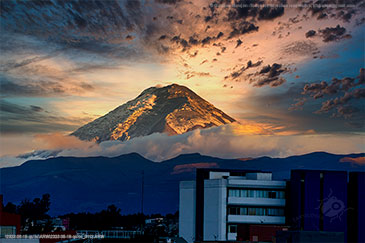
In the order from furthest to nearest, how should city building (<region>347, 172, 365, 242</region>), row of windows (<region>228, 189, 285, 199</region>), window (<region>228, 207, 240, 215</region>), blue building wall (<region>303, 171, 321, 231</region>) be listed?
window (<region>228, 207, 240, 215</region>)
row of windows (<region>228, 189, 285, 199</region>)
blue building wall (<region>303, 171, 321, 231</region>)
city building (<region>347, 172, 365, 242</region>)

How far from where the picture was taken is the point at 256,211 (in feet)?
348

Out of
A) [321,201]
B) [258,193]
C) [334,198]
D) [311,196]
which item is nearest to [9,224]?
[311,196]

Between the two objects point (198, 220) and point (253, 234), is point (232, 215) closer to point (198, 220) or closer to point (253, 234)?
point (198, 220)

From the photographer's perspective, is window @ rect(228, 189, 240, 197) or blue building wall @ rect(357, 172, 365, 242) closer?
blue building wall @ rect(357, 172, 365, 242)

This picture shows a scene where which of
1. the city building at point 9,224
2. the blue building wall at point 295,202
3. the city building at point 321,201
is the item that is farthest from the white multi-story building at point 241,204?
the city building at point 9,224

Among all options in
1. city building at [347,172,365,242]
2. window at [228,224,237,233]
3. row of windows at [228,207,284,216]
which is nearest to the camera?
city building at [347,172,365,242]

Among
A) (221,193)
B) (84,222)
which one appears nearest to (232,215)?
(221,193)

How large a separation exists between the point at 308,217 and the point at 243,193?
1212 centimetres

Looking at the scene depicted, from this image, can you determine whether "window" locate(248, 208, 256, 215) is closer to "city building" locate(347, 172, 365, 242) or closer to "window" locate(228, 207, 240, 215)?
"window" locate(228, 207, 240, 215)

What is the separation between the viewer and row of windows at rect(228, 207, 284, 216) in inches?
4166

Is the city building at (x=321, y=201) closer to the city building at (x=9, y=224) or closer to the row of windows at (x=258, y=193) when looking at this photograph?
the row of windows at (x=258, y=193)

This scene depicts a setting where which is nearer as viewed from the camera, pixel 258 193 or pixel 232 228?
pixel 232 228

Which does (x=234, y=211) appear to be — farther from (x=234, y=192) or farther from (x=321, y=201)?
(x=321, y=201)

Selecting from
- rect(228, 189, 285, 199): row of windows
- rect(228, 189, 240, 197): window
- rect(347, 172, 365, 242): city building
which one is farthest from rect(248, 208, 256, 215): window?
rect(347, 172, 365, 242): city building
